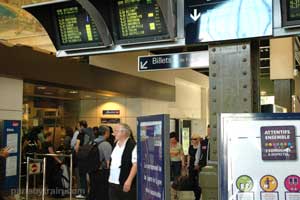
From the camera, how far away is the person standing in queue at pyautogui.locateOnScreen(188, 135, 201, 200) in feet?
26.5

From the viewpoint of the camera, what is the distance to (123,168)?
16.6ft

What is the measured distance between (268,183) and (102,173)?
5.51 metres

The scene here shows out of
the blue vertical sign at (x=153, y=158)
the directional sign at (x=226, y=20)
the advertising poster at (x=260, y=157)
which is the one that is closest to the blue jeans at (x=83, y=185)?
the blue vertical sign at (x=153, y=158)

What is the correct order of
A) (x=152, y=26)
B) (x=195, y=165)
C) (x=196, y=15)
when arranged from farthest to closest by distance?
(x=195, y=165)
(x=152, y=26)
(x=196, y=15)

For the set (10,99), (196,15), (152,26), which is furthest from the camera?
(10,99)

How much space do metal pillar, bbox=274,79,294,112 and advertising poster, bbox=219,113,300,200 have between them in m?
8.46

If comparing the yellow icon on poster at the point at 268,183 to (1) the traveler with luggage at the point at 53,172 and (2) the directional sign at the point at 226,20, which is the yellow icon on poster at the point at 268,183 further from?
(1) the traveler with luggage at the point at 53,172

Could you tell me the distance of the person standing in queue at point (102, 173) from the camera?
760cm

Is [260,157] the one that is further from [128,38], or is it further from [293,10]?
[128,38]

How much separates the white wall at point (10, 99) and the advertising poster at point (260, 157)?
7018 mm

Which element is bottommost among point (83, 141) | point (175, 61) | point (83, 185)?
point (83, 185)

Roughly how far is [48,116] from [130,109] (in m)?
2.70

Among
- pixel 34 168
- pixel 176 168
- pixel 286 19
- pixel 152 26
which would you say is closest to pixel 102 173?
pixel 176 168

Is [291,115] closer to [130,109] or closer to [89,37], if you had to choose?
[89,37]
